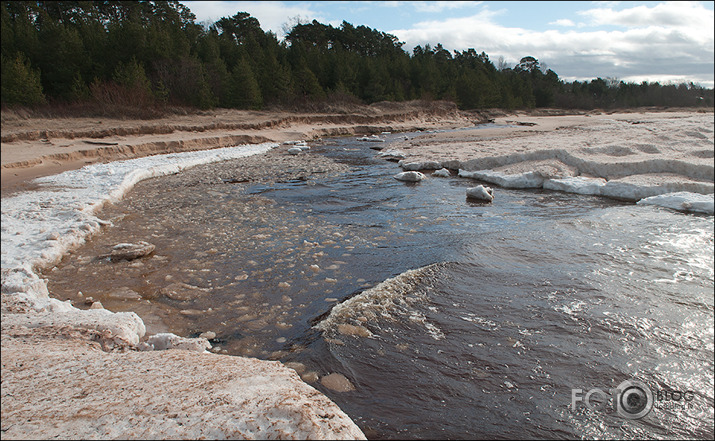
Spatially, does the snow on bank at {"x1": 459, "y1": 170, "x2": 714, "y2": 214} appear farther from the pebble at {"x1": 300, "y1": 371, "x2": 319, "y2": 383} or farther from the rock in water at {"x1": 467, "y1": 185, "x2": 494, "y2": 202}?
the pebble at {"x1": 300, "y1": 371, "x2": 319, "y2": 383}

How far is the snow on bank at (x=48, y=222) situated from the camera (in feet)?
10.7

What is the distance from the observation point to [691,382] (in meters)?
2.59

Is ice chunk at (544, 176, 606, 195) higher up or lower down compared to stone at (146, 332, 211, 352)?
higher up

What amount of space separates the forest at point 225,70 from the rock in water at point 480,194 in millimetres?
3636

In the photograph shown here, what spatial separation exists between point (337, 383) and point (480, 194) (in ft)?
20.3

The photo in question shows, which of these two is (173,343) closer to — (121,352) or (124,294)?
(121,352)

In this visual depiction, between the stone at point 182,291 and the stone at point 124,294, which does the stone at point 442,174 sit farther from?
the stone at point 124,294

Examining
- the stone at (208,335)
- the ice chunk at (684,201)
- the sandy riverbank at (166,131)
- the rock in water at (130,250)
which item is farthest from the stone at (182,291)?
the ice chunk at (684,201)

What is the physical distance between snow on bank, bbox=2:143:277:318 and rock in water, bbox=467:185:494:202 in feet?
20.4

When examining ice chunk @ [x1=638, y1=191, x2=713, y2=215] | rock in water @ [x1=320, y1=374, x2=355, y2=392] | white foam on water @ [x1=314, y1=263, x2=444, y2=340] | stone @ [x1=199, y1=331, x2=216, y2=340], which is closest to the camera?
rock in water @ [x1=320, y1=374, x2=355, y2=392]

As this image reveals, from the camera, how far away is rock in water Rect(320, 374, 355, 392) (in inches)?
102

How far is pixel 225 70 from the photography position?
28.5 metres

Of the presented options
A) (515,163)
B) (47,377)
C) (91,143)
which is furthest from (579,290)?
(91,143)

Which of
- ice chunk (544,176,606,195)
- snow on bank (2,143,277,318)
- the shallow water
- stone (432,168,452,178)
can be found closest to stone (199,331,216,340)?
the shallow water
